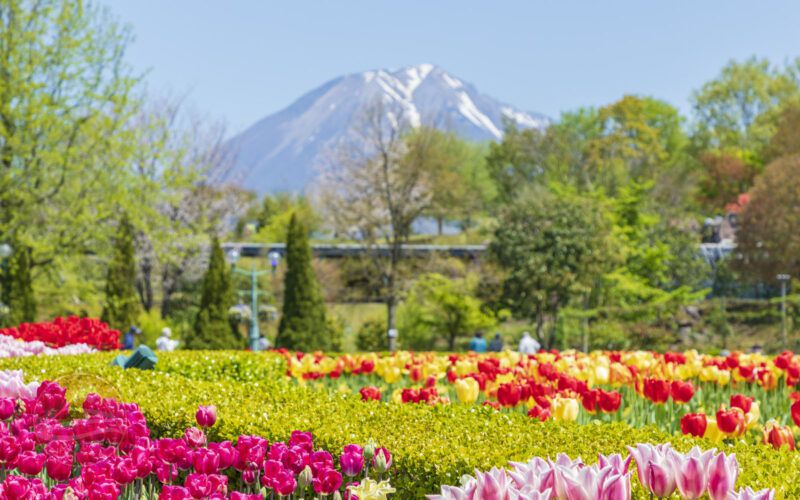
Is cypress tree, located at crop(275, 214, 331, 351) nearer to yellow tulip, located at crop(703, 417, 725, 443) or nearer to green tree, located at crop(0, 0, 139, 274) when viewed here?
green tree, located at crop(0, 0, 139, 274)

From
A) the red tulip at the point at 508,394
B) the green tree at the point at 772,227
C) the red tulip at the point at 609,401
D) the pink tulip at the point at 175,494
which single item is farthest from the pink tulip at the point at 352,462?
the green tree at the point at 772,227

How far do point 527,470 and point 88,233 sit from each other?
52.8 feet

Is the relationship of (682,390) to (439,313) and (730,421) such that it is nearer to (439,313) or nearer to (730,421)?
(730,421)

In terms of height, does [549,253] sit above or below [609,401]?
above

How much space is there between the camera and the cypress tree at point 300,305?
2181 cm

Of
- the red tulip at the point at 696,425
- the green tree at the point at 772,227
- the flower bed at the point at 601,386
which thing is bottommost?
the flower bed at the point at 601,386

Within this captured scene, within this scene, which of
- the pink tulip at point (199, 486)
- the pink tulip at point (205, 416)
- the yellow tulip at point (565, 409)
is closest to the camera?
the pink tulip at point (199, 486)

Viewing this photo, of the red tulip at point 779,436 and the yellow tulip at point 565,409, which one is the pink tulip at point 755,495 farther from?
the yellow tulip at point 565,409

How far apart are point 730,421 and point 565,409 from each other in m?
0.99

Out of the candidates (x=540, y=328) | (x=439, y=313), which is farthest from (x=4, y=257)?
(x=540, y=328)

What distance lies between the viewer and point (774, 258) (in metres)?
28.8

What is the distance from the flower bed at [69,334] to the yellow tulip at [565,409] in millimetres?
7284

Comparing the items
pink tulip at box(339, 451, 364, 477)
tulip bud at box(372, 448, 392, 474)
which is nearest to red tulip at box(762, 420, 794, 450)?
tulip bud at box(372, 448, 392, 474)

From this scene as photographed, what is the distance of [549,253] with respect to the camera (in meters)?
24.0
